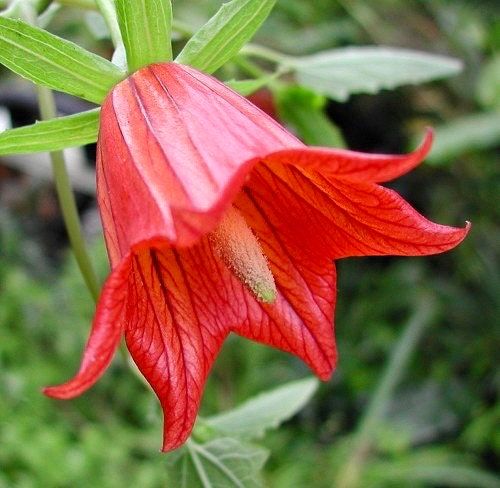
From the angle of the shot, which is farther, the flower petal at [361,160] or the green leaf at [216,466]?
the green leaf at [216,466]

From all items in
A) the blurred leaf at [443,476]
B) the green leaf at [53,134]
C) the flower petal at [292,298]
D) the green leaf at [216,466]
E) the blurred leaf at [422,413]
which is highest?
the green leaf at [53,134]

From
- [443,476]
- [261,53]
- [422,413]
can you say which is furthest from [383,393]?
[261,53]

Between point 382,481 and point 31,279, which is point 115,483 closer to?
point 382,481

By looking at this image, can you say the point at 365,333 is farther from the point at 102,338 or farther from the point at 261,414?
the point at 102,338

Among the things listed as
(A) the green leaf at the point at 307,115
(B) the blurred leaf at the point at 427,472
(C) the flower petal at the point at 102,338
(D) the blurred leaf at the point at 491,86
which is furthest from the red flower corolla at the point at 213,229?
(D) the blurred leaf at the point at 491,86

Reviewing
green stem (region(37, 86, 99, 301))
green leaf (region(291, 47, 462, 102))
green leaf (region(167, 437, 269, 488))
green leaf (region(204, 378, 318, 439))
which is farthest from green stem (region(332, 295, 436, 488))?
green stem (region(37, 86, 99, 301))

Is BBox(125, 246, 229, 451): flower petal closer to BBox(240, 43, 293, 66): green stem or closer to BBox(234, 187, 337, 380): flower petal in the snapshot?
BBox(234, 187, 337, 380): flower petal

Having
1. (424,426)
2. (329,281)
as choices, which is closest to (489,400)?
(424,426)

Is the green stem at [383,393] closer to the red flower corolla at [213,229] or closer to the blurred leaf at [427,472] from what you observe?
the blurred leaf at [427,472]
